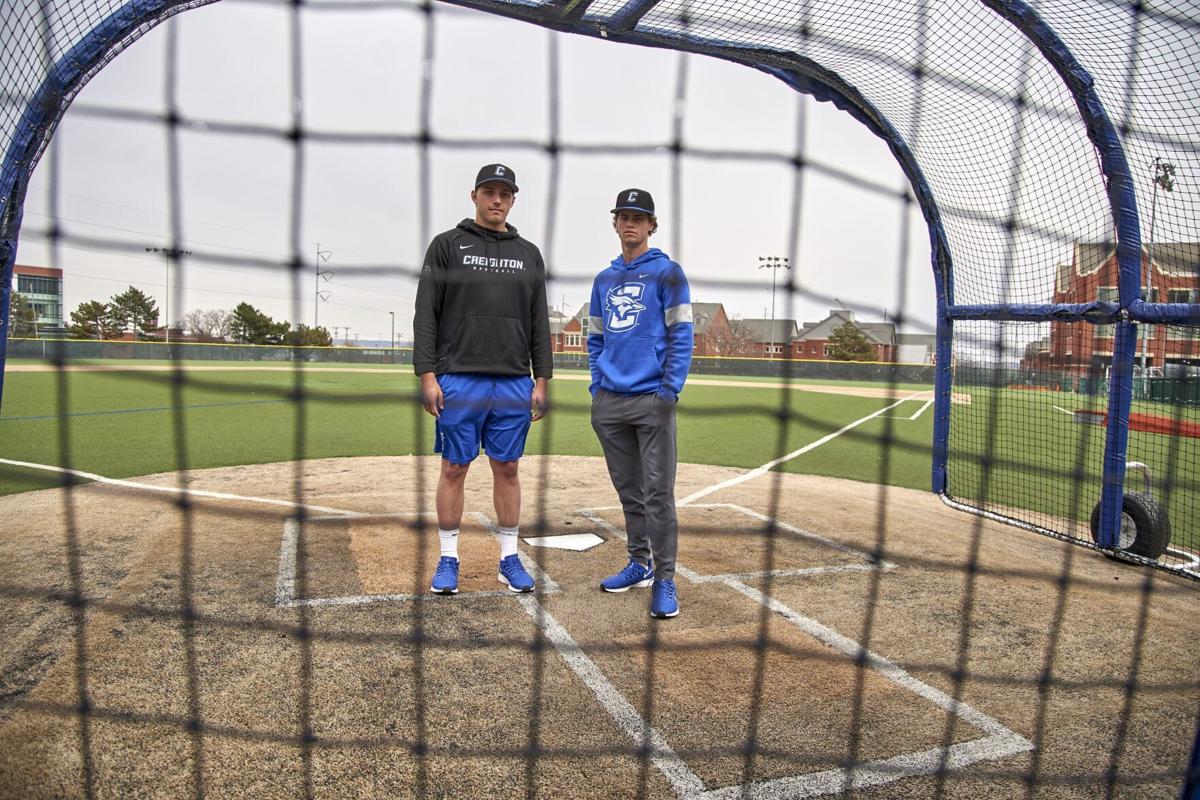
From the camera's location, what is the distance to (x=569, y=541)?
4109 mm

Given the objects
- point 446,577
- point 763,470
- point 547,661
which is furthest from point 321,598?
point 763,470

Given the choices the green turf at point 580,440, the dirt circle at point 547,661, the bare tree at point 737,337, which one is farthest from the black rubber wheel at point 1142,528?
the bare tree at point 737,337

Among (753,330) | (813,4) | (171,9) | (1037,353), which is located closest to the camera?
(171,9)

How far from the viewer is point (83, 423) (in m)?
9.91

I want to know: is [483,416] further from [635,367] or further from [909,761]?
[909,761]

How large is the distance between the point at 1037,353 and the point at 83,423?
1140 cm

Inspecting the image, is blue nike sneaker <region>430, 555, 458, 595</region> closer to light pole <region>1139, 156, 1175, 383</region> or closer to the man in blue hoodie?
the man in blue hoodie

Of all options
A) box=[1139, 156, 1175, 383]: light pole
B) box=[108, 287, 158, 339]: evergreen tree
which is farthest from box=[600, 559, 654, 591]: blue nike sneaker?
box=[108, 287, 158, 339]: evergreen tree

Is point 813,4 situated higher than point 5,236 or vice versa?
point 813,4

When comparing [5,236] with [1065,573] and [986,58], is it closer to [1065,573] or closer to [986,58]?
[986,58]

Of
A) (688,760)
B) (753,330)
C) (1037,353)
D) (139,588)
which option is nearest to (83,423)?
(139,588)

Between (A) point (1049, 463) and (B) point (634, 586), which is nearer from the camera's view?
(B) point (634, 586)

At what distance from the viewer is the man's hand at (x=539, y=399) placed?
327 centimetres

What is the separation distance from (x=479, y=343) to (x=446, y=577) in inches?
40.5
